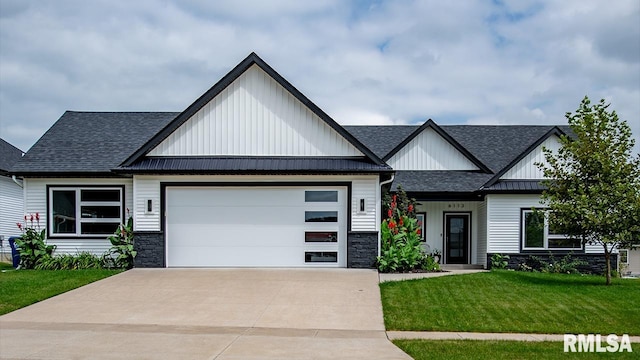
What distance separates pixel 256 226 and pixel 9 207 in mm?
16664

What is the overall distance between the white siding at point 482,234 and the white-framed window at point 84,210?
1212 cm

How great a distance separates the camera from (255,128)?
18.5 metres

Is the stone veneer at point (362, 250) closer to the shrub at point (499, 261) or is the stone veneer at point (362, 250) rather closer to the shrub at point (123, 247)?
the shrub at point (499, 261)

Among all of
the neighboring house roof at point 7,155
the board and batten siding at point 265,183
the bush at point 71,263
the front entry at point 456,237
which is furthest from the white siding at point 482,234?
the neighboring house roof at point 7,155

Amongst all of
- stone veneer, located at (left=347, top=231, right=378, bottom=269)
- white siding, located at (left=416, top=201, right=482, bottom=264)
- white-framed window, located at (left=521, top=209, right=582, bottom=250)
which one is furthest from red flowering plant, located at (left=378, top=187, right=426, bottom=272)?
white-framed window, located at (left=521, top=209, right=582, bottom=250)

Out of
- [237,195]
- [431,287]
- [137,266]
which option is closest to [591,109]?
[431,287]

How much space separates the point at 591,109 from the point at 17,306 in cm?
1434

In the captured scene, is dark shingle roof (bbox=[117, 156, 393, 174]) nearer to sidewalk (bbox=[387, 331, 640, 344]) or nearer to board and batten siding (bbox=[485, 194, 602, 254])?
board and batten siding (bbox=[485, 194, 602, 254])

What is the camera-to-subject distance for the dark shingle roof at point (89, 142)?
19859mm

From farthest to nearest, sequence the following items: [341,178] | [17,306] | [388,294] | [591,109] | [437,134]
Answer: [437,134] → [341,178] → [591,109] → [388,294] → [17,306]

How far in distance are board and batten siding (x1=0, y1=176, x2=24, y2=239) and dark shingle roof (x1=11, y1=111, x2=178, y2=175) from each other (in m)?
7.81

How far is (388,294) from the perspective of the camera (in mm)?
14305

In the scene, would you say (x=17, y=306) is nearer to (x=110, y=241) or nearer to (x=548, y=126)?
(x=110, y=241)

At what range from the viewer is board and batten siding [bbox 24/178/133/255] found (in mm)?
19734
